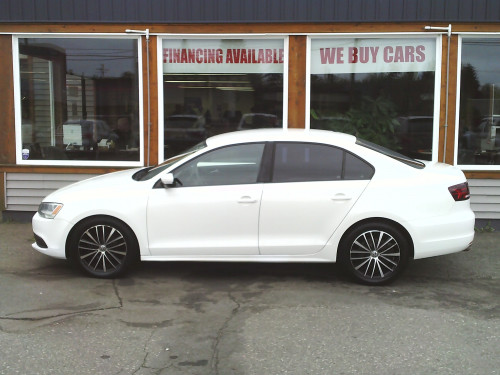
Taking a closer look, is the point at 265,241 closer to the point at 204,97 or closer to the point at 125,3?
→ the point at 204,97

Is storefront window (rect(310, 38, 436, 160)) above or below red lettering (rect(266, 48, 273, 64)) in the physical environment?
below

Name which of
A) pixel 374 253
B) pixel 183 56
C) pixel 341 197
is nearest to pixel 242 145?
pixel 341 197

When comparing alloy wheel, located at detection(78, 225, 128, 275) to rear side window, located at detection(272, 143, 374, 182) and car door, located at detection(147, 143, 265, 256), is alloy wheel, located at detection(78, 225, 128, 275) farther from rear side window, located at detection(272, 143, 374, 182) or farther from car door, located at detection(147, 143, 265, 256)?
rear side window, located at detection(272, 143, 374, 182)

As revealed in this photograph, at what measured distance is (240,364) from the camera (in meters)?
3.96

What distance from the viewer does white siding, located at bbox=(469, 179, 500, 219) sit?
27.2 feet

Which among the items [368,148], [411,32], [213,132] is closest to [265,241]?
[368,148]

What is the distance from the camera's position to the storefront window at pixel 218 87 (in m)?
8.68

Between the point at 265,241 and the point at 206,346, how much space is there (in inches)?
63.8

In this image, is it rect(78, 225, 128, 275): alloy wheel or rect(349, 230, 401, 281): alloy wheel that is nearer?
rect(349, 230, 401, 281): alloy wheel

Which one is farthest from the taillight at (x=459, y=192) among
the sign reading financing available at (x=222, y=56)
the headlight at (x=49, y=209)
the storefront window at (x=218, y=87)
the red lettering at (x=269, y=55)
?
the headlight at (x=49, y=209)

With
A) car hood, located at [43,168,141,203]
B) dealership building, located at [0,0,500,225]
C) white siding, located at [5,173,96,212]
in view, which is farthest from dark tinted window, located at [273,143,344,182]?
white siding, located at [5,173,96,212]

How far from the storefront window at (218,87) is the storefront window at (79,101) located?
0.59 metres

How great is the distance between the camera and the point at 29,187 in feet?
28.6

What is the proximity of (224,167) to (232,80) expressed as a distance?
11.3 ft
